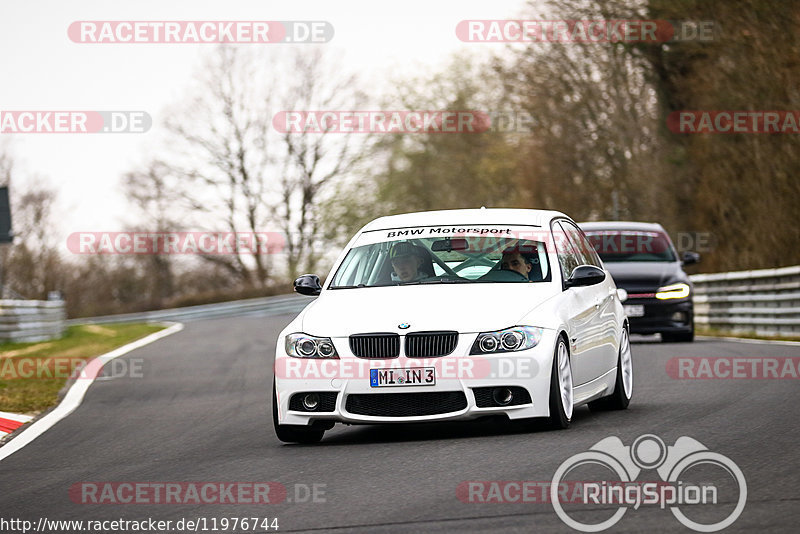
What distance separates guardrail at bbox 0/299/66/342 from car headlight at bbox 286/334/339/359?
62.6ft

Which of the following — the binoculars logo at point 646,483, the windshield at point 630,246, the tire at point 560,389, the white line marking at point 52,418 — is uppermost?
the windshield at point 630,246

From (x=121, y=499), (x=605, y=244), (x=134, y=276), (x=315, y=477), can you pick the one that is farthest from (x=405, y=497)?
(x=134, y=276)

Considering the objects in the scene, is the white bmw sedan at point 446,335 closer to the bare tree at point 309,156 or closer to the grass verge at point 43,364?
the grass verge at point 43,364

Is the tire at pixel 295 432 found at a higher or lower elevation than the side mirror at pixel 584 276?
lower

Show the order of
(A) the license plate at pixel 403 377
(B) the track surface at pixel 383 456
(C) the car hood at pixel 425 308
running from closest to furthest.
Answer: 1. (B) the track surface at pixel 383 456
2. (A) the license plate at pixel 403 377
3. (C) the car hood at pixel 425 308

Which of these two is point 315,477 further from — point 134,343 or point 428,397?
point 134,343

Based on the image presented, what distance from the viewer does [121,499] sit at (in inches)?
294

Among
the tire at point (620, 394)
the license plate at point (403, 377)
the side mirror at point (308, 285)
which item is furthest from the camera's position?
the tire at point (620, 394)

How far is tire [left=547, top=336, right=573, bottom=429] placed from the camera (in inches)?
362

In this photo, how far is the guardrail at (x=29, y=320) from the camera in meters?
28.3

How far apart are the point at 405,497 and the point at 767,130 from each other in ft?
71.7

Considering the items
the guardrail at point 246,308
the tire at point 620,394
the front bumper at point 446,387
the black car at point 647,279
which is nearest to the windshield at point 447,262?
the front bumper at point 446,387

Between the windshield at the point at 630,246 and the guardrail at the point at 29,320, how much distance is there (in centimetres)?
1274

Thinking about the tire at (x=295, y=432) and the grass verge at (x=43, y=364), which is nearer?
the tire at (x=295, y=432)
